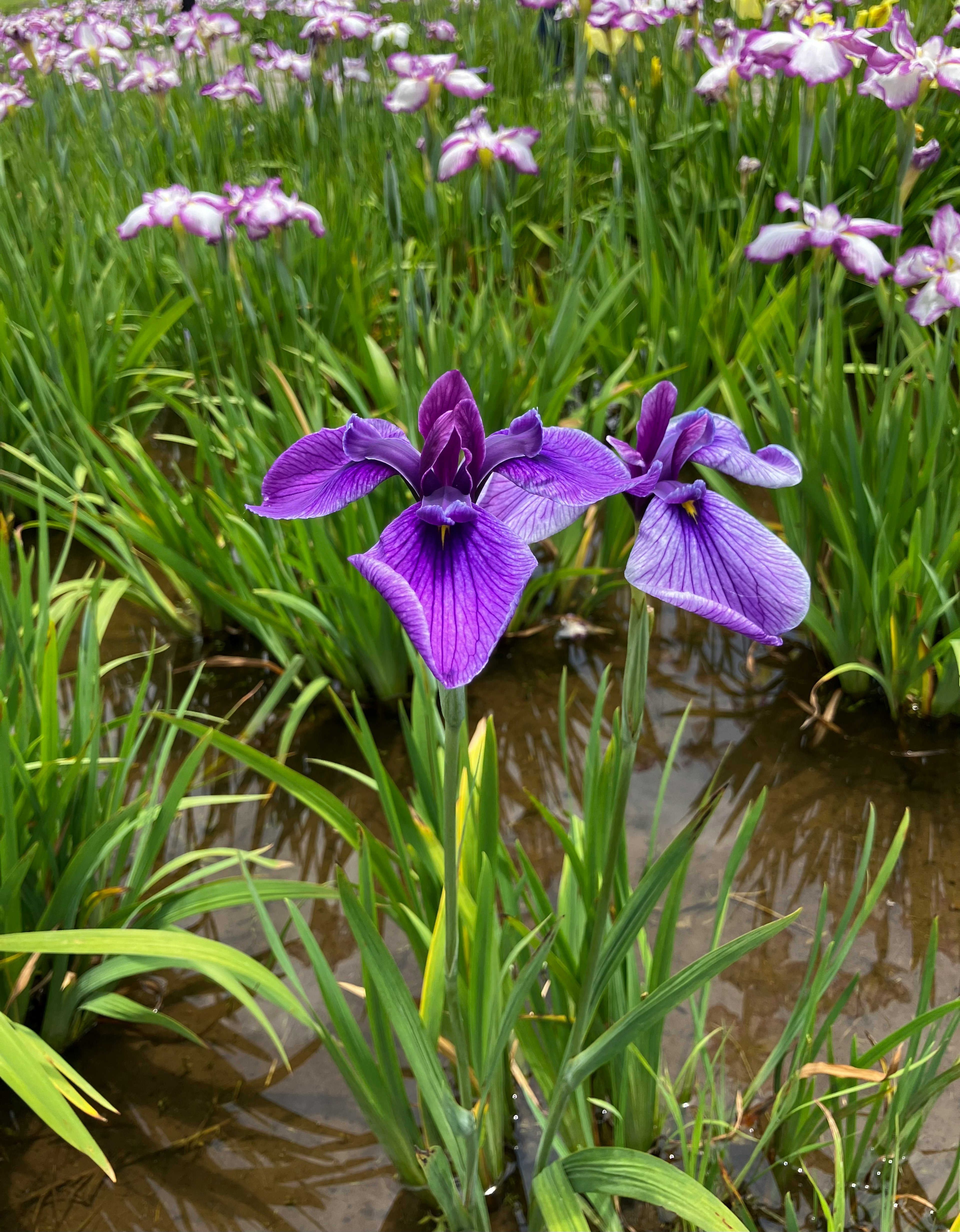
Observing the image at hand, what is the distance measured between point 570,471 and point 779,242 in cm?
152

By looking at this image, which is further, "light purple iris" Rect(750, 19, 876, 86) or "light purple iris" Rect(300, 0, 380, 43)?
"light purple iris" Rect(300, 0, 380, 43)

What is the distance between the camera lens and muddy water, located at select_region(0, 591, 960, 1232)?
1167 millimetres

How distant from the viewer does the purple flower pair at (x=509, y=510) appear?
22.5 inches

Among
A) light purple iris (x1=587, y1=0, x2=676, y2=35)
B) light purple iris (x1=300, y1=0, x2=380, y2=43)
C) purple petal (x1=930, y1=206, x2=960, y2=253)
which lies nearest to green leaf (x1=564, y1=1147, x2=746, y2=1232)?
purple petal (x1=930, y1=206, x2=960, y2=253)

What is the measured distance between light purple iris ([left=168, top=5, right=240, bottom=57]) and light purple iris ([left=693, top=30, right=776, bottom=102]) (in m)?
2.01

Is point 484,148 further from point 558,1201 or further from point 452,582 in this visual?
point 558,1201

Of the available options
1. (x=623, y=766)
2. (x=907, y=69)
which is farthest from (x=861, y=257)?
(x=623, y=766)

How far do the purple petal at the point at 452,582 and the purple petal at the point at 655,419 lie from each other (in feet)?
0.50

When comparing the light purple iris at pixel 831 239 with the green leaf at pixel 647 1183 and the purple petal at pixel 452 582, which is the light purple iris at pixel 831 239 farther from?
the green leaf at pixel 647 1183

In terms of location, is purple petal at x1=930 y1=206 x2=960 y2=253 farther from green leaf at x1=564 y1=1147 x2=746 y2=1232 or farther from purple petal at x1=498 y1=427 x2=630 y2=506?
green leaf at x1=564 y1=1147 x2=746 y2=1232

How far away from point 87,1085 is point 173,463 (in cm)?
144

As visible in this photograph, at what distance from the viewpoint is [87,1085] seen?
39.3 inches

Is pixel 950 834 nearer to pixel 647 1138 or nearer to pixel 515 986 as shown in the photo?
pixel 647 1138

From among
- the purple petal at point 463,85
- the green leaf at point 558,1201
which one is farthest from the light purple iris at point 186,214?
the green leaf at point 558,1201
